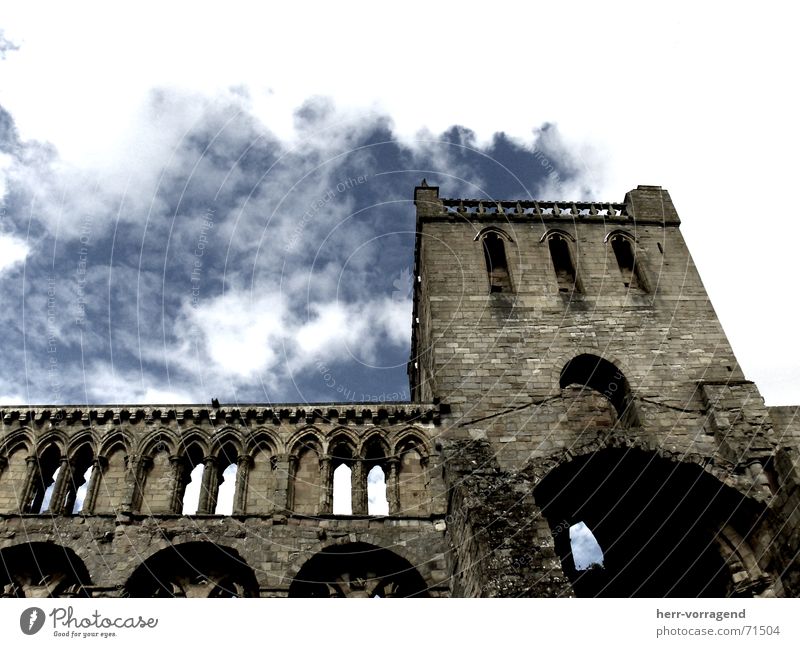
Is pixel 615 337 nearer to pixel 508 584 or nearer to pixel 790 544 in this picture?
pixel 790 544

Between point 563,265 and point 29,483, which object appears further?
point 563,265

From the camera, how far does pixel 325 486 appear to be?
1585cm

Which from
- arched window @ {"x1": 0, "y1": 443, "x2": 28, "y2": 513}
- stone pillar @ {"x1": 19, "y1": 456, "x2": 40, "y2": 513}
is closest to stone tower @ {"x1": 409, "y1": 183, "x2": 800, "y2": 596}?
stone pillar @ {"x1": 19, "y1": 456, "x2": 40, "y2": 513}

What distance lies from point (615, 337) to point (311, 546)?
10334 millimetres

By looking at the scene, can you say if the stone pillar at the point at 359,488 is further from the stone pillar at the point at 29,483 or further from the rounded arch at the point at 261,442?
the stone pillar at the point at 29,483

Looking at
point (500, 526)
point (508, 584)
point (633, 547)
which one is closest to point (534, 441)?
point (633, 547)

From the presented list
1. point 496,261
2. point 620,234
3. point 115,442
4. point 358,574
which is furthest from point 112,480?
point 620,234

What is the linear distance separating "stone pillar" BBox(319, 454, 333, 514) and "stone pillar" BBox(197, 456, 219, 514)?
2692 millimetres

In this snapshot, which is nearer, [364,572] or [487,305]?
[364,572]

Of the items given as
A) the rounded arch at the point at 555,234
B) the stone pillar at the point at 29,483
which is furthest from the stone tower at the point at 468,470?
the rounded arch at the point at 555,234

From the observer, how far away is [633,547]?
16.5m

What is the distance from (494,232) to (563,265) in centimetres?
260

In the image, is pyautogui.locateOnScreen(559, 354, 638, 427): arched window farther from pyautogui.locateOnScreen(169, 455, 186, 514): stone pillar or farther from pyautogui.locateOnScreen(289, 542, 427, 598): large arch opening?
pyautogui.locateOnScreen(169, 455, 186, 514): stone pillar

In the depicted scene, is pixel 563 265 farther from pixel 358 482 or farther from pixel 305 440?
pixel 305 440
